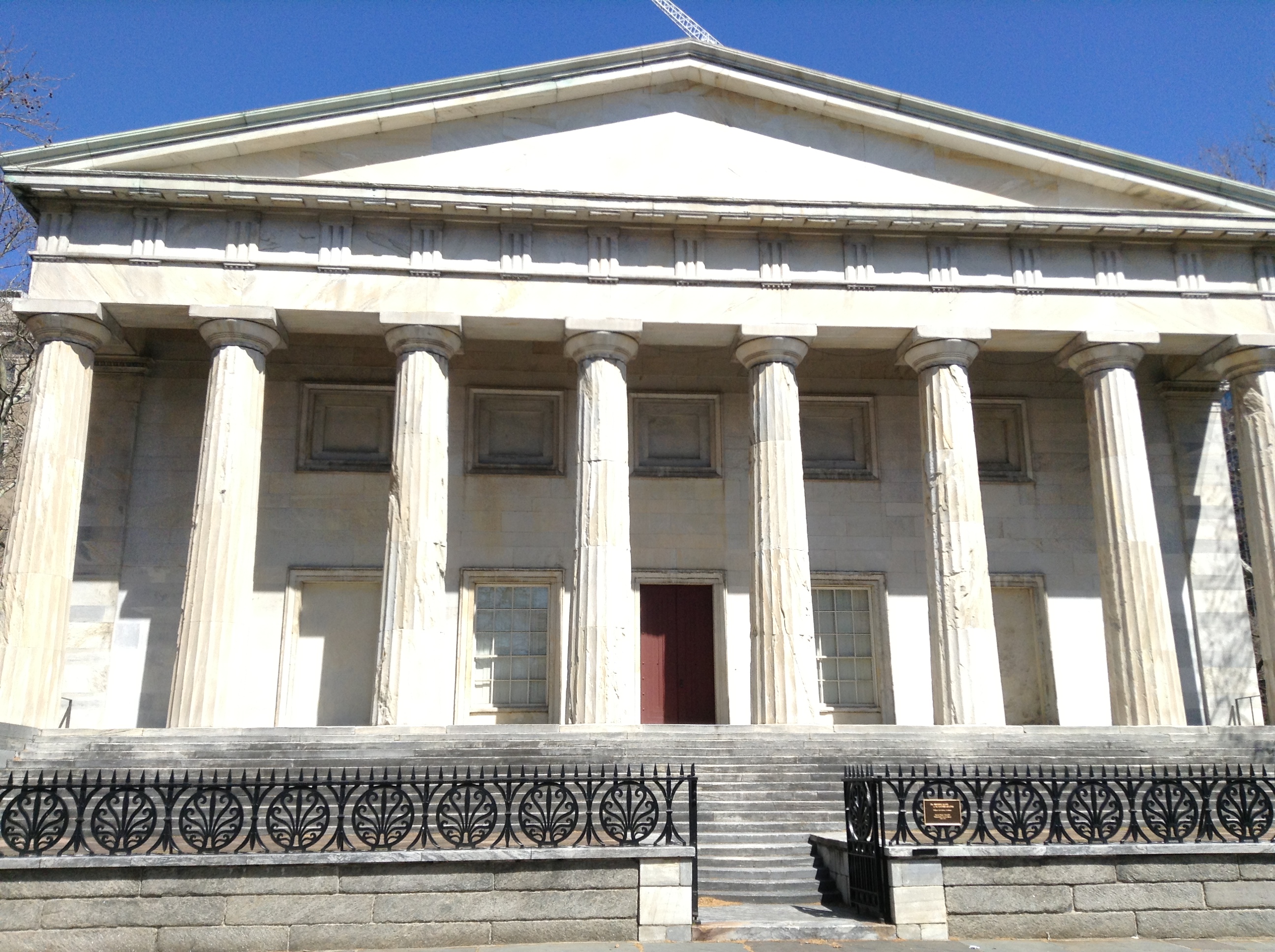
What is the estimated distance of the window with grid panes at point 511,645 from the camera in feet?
78.2

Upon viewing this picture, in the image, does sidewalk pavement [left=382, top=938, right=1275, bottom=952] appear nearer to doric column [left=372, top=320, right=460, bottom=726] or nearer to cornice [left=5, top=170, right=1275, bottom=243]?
doric column [left=372, top=320, right=460, bottom=726]

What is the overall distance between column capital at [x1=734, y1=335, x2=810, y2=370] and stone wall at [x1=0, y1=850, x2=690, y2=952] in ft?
41.2

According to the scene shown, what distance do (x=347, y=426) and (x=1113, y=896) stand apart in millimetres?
18201

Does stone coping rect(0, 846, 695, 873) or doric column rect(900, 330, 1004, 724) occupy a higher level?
doric column rect(900, 330, 1004, 724)

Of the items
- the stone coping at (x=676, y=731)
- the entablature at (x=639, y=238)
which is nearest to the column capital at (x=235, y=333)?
the entablature at (x=639, y=238)

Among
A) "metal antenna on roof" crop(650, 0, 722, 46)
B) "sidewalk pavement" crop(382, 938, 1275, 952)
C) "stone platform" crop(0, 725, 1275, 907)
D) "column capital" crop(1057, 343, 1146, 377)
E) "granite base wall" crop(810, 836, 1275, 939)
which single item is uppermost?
"metal antenna on roof" crop(650, 0, 722, 46)

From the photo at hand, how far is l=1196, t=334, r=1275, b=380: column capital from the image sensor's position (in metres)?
21.8

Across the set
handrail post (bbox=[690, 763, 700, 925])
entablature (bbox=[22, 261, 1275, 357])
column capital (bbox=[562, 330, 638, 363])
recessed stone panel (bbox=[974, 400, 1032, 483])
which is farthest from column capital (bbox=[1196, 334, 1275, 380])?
handrail post (bbox=[690, 763, 700, 925])

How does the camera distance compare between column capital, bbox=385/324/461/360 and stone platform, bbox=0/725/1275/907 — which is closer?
stone platform, bbox=0/725/1275/907

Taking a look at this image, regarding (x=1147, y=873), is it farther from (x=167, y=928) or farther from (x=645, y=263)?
(x=645, y=263)

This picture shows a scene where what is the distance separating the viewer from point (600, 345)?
69.3ft

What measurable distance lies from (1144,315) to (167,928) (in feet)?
64.1

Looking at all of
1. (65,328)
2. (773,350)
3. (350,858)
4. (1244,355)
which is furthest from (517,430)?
(350,858)

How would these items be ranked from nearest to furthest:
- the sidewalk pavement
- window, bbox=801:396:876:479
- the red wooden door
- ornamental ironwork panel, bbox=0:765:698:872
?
1. ornamental ironwork panel, bbox=0:765:698:872
2. the sidewalk pavement
3. the red wooden door
4. window, bbox=801:396:876:479
